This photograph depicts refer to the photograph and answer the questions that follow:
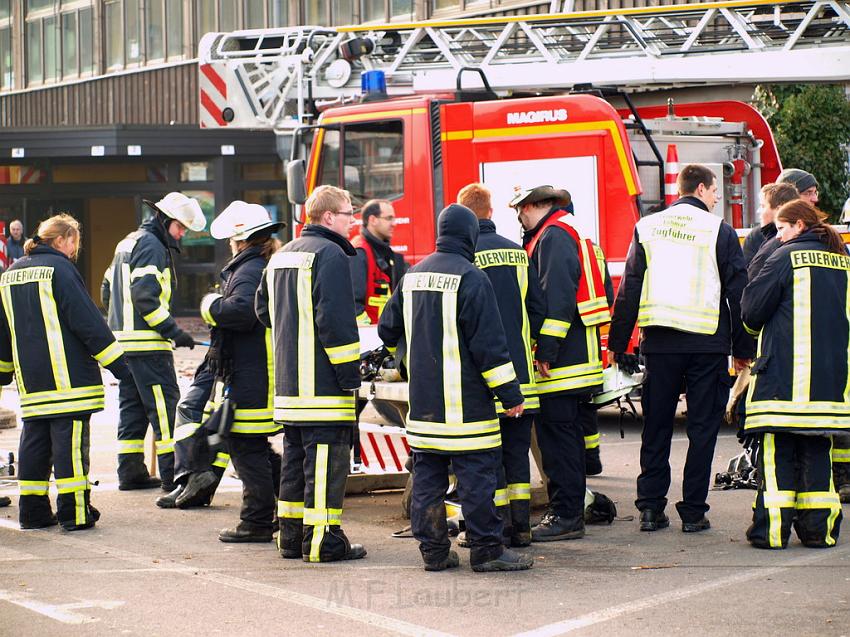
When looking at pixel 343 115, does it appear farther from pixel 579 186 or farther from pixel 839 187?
pixel 839 187

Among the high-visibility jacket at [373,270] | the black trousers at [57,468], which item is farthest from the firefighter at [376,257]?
the black trousers at [57,468]

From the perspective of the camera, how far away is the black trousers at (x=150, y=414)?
372 inches

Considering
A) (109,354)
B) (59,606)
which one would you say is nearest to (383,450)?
(109,354)

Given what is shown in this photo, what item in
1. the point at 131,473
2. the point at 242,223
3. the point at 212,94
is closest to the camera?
the point at 242,223

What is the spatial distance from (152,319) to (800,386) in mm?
A: 4287

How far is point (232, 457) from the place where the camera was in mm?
7852

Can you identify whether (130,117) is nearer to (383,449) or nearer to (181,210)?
(383,449)

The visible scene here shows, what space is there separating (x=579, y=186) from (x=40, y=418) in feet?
16.4

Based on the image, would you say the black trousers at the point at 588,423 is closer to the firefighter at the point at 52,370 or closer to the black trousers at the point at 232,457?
the black trousers at the point at 232,457

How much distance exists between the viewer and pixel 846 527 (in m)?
7.88

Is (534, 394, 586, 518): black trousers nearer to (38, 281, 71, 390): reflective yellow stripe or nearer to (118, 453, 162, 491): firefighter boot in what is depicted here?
(38, 281, 71, 390): reflective yellow stripe

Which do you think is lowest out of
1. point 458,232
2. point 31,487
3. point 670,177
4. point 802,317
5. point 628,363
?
point 31,487

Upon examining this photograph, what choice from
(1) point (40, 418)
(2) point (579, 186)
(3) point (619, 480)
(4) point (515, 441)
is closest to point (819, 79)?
(2) point (579, 186)

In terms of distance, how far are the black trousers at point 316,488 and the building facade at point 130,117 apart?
14.1 meters
